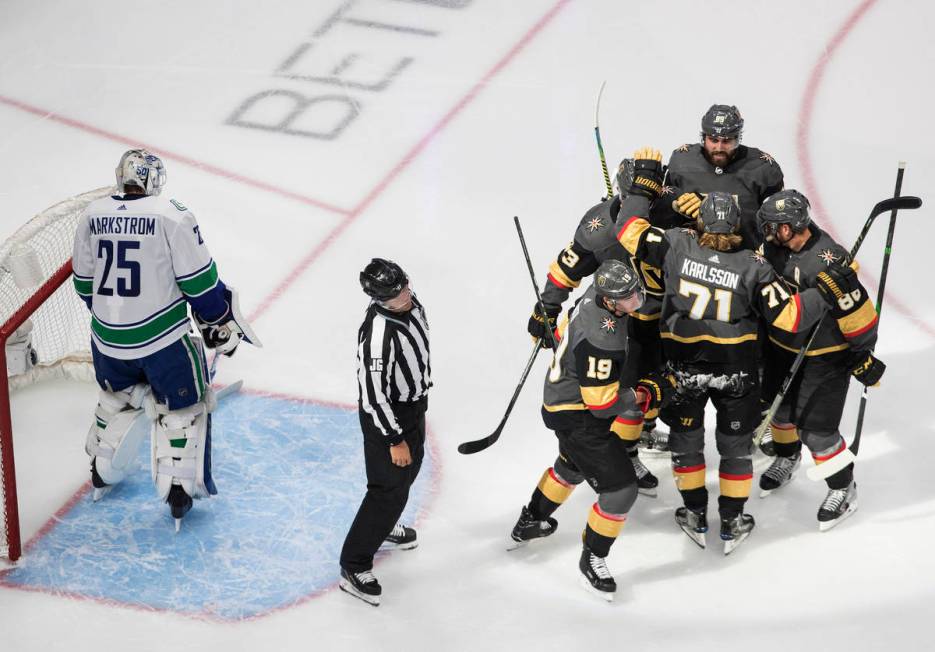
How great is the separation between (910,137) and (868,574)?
312cm

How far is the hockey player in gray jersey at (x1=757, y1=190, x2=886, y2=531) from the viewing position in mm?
4371

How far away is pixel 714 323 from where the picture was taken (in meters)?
4.36

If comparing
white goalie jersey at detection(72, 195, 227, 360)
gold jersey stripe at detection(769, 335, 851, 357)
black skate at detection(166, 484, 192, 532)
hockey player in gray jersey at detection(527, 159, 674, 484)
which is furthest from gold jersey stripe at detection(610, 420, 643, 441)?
black skate at detection(166, 484, 192, 532)

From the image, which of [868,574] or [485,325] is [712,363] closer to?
[868,574]

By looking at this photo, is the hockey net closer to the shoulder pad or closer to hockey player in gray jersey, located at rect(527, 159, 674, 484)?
hockey player in gray jersey, located at rect(527, 159, 674, 484)

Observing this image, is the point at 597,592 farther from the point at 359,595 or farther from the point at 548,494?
the point at 359,595

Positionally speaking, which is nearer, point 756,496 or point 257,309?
point 756,496

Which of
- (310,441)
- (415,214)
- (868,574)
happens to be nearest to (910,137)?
(415,214)

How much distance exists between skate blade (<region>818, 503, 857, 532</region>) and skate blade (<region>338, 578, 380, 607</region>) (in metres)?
1.61

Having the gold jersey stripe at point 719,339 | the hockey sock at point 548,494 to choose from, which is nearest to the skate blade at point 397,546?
the hockey sock at point 548,494

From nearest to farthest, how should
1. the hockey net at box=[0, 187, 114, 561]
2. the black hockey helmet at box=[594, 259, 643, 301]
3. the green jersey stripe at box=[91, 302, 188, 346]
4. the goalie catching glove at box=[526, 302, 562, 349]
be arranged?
the black hockey helmet at box=[594, 259, 643, 301], the green jersey stripe at box=[91, 302, 188, 346], the hockey net at box=[0, 187, 114, 561], the goalie catching glove at box=[526, 302, 562, 349]

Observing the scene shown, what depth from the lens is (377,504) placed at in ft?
14.4

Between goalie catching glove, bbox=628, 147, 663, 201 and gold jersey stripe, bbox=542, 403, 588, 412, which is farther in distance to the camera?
goalie catching glove, bbox=628, 147, 663, 201

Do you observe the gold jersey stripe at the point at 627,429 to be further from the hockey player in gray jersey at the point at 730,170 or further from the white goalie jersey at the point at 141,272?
the white goalie jersey at the point at 141,272
